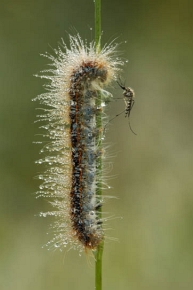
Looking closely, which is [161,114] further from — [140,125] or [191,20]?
[191,20]

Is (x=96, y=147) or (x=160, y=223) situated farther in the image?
(x=160, y=223)

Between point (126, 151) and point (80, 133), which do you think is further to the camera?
point (126, 151)

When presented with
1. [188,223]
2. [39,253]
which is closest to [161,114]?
[188,223]

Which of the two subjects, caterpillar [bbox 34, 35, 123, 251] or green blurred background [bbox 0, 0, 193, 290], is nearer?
caterpillar [bbox 34, 35, 123, 251]

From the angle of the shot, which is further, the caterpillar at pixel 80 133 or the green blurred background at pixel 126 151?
the green blurred background at pixel 126 151

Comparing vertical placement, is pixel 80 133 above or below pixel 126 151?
below

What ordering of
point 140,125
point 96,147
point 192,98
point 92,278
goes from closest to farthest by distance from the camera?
point 96,147 < point 92,278 < point 140,125 < point 192,98

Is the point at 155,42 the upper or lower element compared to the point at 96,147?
upper

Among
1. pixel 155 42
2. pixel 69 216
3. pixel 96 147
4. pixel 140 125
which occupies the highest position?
pixel 155 42
